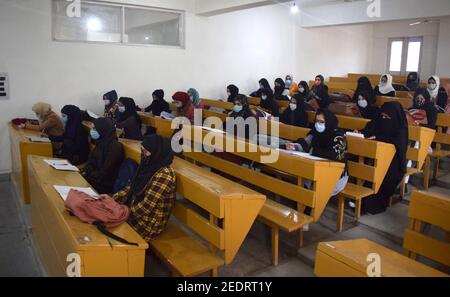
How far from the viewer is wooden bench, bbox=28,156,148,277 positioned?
6.24 ft

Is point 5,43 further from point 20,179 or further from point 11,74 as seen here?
point 20,179

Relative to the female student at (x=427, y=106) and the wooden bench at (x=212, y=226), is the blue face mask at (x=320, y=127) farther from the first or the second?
the female student at (x=427, y=106)

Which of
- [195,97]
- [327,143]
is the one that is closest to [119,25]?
[195,97]

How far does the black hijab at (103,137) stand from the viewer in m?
3.72

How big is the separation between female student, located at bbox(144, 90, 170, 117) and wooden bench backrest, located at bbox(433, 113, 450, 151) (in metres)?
3.89

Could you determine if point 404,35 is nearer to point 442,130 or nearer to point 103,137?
point 442,130

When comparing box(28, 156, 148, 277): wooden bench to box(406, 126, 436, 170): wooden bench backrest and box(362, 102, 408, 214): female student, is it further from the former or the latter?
box(406, 126, 436, 170): wooden bench backrest

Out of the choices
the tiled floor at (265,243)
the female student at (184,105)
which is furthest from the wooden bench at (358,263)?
the female student at (184,105)

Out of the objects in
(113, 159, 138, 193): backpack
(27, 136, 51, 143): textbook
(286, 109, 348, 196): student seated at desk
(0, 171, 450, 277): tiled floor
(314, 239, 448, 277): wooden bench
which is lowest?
(0, 171, 450, 277): tiled floor

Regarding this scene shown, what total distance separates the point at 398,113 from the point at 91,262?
136 inches

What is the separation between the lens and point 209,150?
13.5 feet

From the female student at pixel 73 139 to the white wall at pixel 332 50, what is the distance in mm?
5803

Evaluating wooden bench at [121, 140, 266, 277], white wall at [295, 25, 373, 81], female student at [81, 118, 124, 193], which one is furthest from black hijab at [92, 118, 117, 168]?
white wall at [295, 25, 373, 81]

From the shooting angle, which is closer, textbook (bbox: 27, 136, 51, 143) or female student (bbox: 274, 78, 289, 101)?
textbook (bbox: 27, 136, 51, 143)
